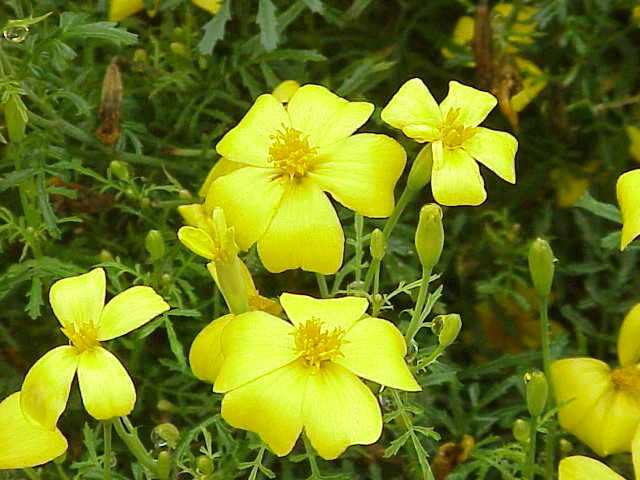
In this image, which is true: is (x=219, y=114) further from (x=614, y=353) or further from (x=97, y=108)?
(x=614, y=353)

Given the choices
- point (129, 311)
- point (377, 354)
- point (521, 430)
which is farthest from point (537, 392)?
point (129, 311)

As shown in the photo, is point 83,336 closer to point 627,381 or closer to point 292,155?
point 292,155

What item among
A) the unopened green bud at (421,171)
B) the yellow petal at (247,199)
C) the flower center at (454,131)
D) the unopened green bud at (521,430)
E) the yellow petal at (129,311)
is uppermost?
the flower center at (454,131)

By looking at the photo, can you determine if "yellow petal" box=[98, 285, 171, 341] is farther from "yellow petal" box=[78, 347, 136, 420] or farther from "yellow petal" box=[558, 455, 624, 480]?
"yellow petal" box=[558, 455, 624, 480]

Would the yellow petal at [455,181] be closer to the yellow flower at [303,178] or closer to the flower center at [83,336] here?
the yellow flower at [303,178]

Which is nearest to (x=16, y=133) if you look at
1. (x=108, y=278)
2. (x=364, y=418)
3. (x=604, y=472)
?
(x=108, y=278)

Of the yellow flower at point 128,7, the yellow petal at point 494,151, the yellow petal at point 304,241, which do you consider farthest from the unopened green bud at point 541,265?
A: the yellow flower at point 128,7
